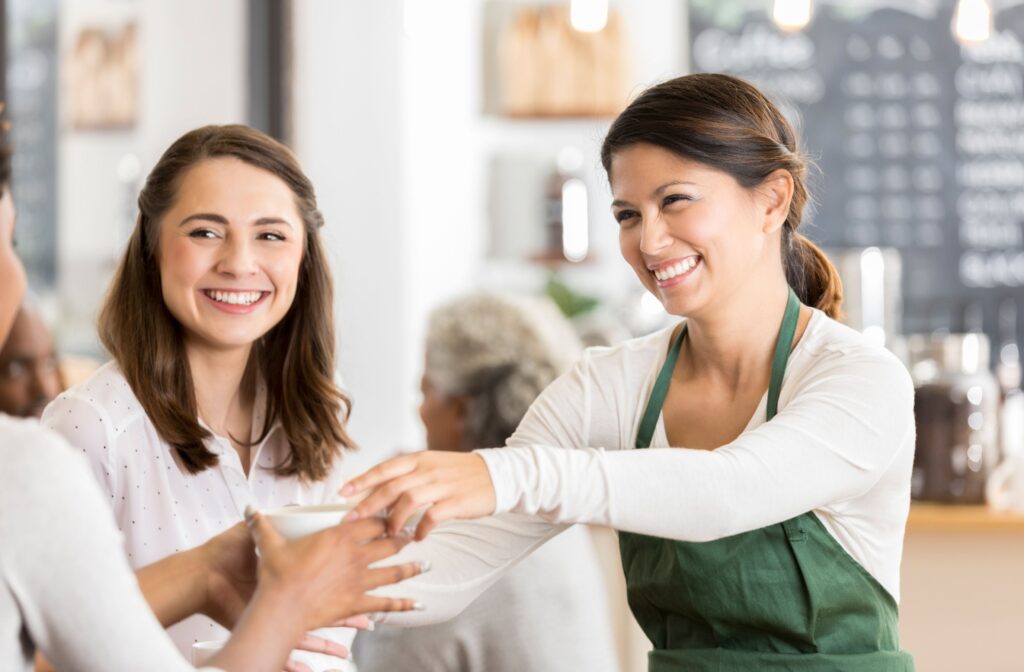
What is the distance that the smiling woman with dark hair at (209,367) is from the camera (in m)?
1.62

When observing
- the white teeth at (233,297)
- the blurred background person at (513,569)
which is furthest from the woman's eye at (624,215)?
the blurred background person at (513,569)

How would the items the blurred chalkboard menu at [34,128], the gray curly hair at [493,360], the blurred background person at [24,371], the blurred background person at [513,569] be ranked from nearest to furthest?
the blurred background person at [513,569]
the gray curly hair at [493,360]
the blurred background person at [24,371]
the blurred chalkboard menu at [34,128]

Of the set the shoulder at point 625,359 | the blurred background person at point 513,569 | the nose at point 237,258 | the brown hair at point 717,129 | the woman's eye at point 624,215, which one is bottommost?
the blurred background person at point 513,569

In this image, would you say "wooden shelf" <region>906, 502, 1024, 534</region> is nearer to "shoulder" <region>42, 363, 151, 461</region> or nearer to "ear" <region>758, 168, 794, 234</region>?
"ear" <region>758, 168, 794, 234</region>

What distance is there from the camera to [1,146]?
1.78 metres

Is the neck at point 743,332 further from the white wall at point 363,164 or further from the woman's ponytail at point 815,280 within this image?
the white wall at point 363,164

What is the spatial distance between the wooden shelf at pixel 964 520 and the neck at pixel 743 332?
4.61 feet

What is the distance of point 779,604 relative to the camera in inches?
57.6

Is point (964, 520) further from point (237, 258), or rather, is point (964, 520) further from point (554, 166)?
point (554, 166)

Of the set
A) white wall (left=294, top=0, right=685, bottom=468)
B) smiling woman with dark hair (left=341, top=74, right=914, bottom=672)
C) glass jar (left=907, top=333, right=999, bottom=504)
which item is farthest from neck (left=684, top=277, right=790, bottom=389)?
white wall (left=294, top=0, right=685, bottom=468)

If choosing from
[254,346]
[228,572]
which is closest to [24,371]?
[254,346]

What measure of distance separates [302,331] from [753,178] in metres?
0.66

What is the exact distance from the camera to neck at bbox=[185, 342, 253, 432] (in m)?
1.74

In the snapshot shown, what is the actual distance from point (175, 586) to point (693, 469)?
532mm
